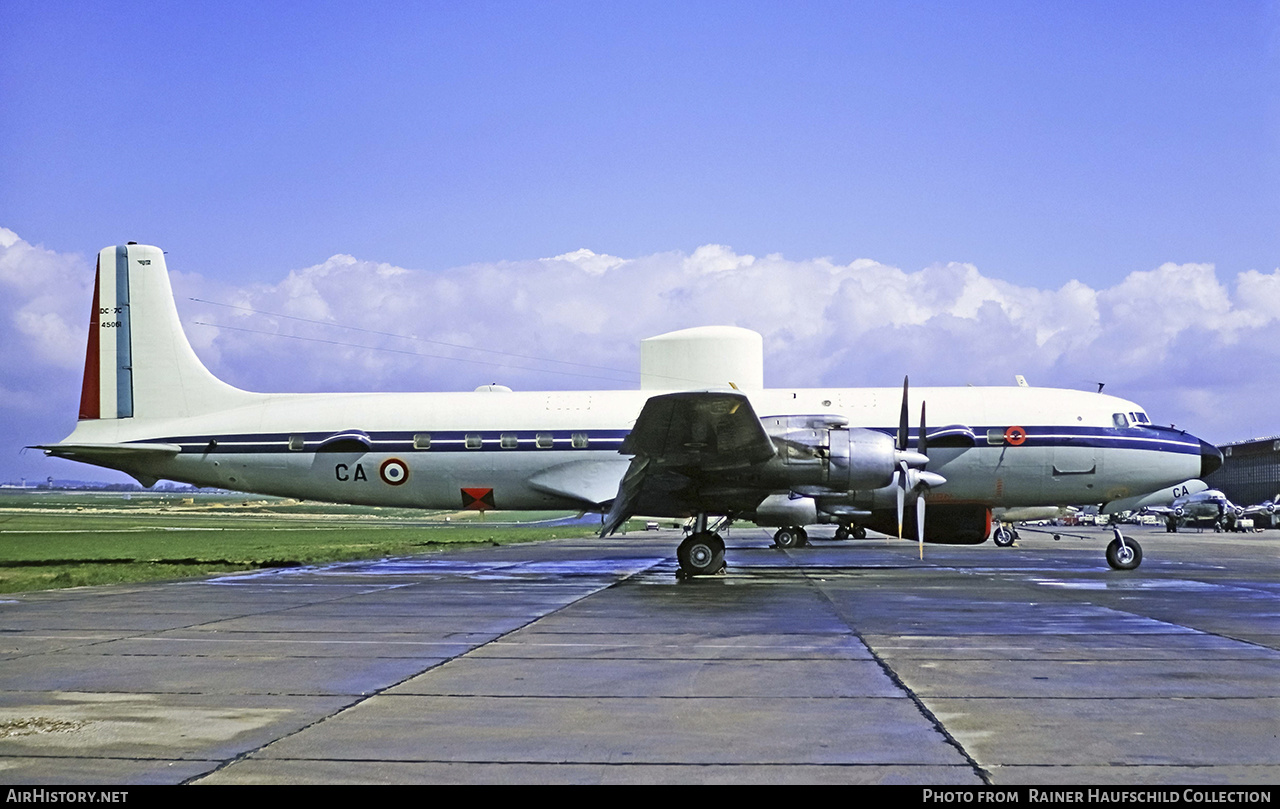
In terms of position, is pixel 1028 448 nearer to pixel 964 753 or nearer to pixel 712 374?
pixel 712 374

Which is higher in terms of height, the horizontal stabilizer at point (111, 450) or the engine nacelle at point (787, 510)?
the horizontal stabilizer at point (111, 450)

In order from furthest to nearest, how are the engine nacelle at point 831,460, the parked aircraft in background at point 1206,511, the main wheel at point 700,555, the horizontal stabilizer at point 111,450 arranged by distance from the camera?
1. the parked aircraft in background at point 1206,511
2. the horizontal stabilizer at point 111,450
3. the main wheel at point 700,555
4. the engine nacelle at point 831,460

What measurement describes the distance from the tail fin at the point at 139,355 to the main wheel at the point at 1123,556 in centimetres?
2025

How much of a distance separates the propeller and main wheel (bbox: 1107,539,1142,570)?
166 inches

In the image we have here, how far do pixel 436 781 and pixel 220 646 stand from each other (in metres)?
6.42

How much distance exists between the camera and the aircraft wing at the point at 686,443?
16.9 metres

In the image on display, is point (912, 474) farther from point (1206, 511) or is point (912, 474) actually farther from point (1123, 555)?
point (1206, 511)

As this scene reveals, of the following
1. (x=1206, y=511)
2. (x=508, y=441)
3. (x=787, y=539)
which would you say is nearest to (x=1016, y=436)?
(x=508, y=441)

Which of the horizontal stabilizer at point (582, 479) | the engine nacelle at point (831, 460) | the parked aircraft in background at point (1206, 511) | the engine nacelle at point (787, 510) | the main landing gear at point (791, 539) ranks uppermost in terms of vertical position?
the engine nacelle at point (831, 460)

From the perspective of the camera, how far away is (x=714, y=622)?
13.0 m

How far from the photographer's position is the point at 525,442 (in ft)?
73.4

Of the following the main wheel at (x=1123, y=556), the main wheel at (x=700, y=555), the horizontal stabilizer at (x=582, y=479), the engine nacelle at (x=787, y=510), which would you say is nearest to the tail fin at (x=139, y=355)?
the horizontal stabilizer at (x=582, y=479)

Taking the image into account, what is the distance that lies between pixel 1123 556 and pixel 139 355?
23.4 meters

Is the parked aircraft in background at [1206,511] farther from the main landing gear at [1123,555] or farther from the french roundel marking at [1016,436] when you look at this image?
the french roundel marking at [1016,436]
